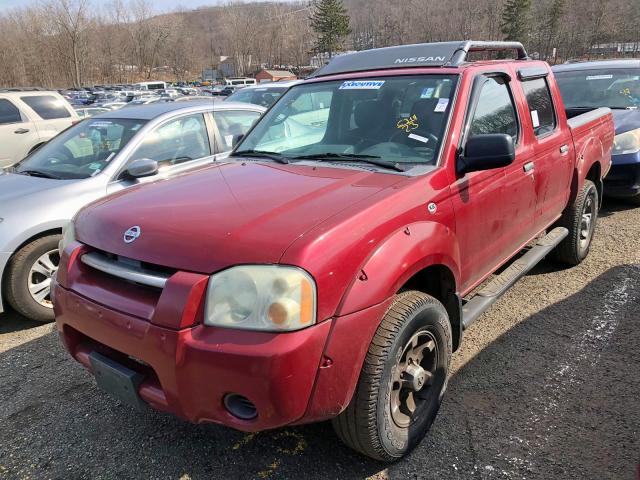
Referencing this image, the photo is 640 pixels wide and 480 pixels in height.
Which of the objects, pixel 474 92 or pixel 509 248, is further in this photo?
pixel 509 248

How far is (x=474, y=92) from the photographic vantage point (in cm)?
307

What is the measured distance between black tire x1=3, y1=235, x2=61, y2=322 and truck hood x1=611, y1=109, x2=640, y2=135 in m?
6.58

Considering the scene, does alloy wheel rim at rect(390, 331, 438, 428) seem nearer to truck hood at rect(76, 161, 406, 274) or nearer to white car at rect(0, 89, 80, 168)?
truck hood at rect(76, 161, 406, 274)

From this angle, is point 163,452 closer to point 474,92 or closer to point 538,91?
point 474,92

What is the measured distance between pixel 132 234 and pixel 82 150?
3.23 metres

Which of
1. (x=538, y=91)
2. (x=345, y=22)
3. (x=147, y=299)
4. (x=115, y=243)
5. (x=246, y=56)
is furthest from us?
(x=246, y=56)

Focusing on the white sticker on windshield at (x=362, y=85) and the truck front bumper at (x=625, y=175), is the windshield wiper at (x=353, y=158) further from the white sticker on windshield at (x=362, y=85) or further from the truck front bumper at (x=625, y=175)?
the truck front bumper at (x=625, y=175)

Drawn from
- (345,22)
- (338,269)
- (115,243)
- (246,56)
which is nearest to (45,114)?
(115,243)

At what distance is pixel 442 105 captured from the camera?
2955 mm

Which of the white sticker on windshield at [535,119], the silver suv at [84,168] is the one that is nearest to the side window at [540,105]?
the white sticker on windshield at [535,119]

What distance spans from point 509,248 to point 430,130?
1.11m

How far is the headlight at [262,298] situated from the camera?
1.88 m

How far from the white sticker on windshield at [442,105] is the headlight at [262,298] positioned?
157 centimetres

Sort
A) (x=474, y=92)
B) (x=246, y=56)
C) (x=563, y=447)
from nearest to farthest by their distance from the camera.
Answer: (x=563, y=447), (x=474, y=92), (x=246, y=56)
